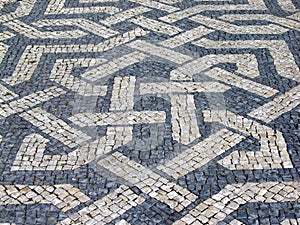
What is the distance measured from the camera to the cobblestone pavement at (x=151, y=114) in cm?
515

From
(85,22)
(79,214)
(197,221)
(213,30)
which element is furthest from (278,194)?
(85,22)

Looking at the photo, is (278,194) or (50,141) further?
(50,141)

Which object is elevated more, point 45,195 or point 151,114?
point 151,114

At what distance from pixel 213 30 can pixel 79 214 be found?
14.7 ft

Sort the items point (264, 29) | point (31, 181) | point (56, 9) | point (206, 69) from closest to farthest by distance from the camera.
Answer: point (31, 181) < point (206, 69) < point (264, 29) < point (56, 9)

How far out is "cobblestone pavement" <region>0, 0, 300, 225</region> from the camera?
5.15 metres

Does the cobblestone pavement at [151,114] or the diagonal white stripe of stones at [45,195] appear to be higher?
the cobblestone pavement at [151,114]

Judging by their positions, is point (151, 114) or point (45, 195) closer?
point (45, 195)

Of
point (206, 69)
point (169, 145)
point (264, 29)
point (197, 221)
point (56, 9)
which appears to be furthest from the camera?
point (56, 9)

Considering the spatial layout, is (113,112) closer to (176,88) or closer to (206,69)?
(176,88)

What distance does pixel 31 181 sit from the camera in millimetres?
5465

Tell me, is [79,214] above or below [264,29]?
below

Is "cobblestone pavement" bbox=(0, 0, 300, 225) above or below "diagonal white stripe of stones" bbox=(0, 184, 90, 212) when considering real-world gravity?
above

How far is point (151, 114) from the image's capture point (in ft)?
21.2
